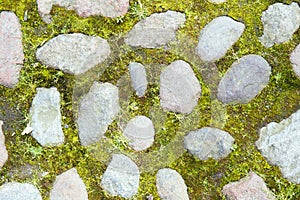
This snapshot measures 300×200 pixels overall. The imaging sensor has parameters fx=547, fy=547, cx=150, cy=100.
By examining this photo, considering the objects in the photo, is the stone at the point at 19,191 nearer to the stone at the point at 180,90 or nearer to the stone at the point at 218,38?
the stone at the point at 180,90

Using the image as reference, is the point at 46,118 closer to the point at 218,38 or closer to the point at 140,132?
the point at 140,132

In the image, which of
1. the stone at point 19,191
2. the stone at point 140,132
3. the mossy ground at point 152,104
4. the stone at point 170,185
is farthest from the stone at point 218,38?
the stone at point 19,191

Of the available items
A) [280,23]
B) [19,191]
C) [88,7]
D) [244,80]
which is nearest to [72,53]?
[88,7]

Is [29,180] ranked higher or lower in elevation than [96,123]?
lower

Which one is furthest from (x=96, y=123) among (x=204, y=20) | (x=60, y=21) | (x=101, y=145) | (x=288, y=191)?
(x=288, y=191)

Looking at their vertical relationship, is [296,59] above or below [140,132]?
above

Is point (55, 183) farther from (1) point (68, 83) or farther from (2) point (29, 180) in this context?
(1) point (68, 83)
